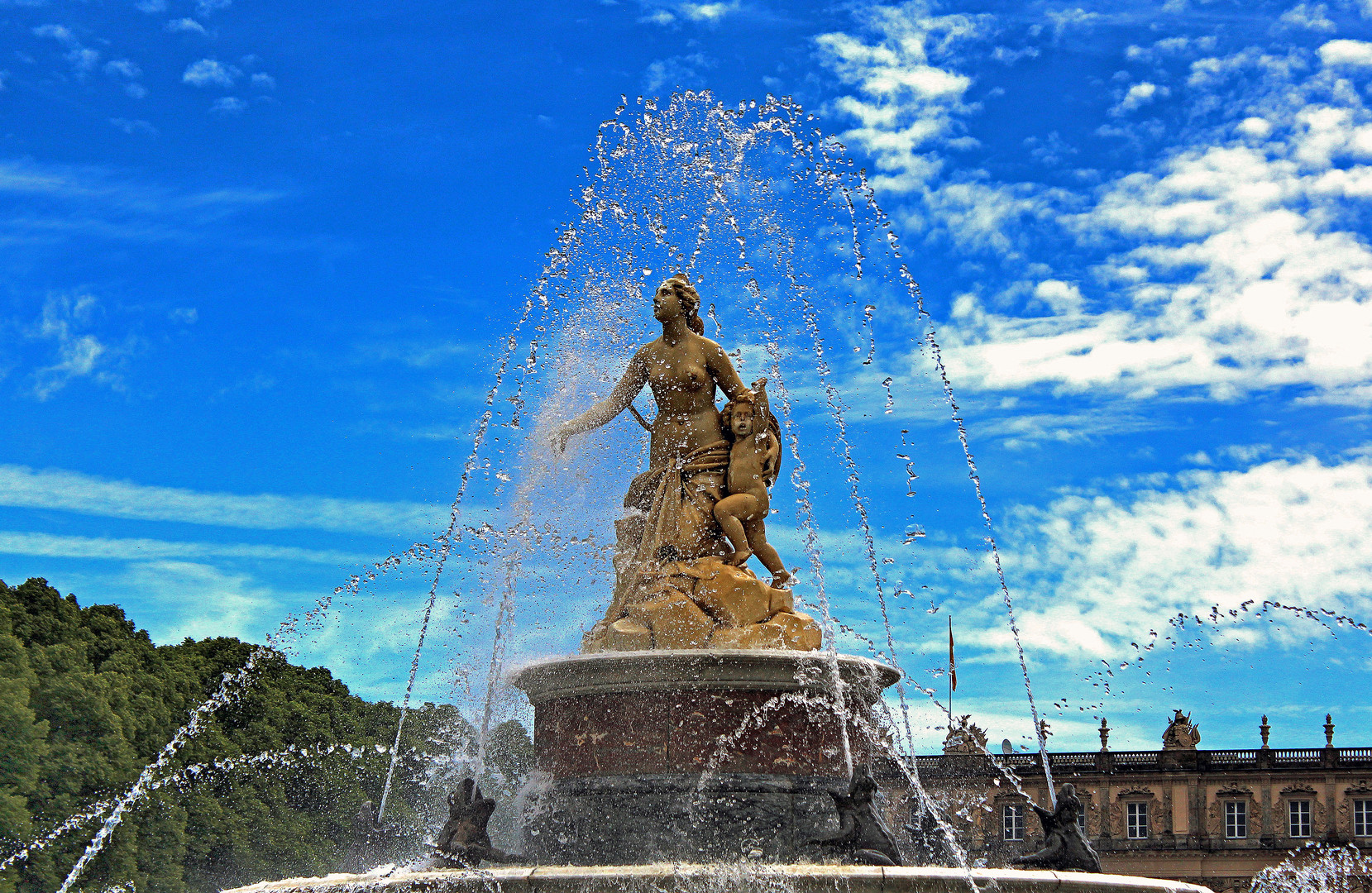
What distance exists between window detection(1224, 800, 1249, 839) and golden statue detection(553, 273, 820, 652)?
63.3 metres

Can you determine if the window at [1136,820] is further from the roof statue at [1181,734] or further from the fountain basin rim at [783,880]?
the fountain basin rim at [783,880]

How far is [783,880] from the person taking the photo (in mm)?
9531

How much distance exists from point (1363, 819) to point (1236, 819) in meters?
5.83

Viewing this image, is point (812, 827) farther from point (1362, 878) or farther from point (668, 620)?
point (1362, 878)

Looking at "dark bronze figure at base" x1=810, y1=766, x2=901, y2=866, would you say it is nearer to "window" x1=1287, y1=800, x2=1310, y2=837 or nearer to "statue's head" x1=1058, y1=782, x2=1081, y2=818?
"statue's head" x1=1058, y1=782, x2=1081, y2=818

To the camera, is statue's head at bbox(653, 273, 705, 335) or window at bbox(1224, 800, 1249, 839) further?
window at bbox(1224, 800, 1249, 839)

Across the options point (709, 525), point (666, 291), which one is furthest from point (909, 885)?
point (666, 291)

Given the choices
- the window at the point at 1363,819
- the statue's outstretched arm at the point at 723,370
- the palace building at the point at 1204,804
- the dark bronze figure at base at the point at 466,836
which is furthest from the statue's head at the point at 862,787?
the window at the point at 1363,819

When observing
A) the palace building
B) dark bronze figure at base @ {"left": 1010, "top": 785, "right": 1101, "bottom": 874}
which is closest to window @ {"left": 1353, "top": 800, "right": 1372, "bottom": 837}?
the palace building

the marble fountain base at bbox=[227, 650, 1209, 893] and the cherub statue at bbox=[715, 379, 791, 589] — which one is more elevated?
the cherub statue at bbox=[715, 379, 791, 589]

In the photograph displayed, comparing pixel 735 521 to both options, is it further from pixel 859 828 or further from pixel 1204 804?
pixel 1204 804

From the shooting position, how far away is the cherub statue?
1344cm

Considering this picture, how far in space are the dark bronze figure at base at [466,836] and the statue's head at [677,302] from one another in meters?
5.27

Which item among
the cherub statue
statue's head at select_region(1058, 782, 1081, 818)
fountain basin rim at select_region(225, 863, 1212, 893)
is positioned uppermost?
the cherub statue
